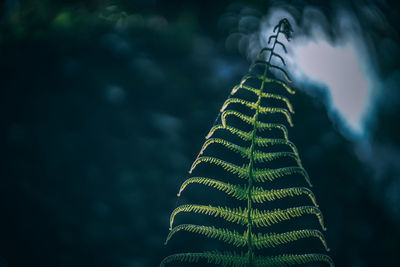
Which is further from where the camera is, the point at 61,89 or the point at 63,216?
the point at 61,89

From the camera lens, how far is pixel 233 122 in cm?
Answer: 319

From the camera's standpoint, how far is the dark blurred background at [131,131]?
2490 mm

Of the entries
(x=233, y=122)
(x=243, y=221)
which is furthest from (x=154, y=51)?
(x=243, y=221)

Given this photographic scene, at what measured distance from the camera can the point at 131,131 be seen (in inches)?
125

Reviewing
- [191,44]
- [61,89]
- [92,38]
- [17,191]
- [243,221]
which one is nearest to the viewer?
[243,221]

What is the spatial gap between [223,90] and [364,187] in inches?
77.7

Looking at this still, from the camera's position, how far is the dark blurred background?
98.0 inches

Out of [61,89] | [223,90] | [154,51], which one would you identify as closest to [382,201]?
[223,90]

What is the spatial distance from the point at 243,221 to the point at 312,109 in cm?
309

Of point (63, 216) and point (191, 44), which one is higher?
→ point (191, 44)

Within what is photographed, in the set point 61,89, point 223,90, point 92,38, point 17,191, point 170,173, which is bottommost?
point 17,191

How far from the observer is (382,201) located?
3090 mm

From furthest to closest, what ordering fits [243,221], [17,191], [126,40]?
[126,40]
[17,191]
[243,221]

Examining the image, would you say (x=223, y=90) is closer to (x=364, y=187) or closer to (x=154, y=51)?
(x=154, y=51)
